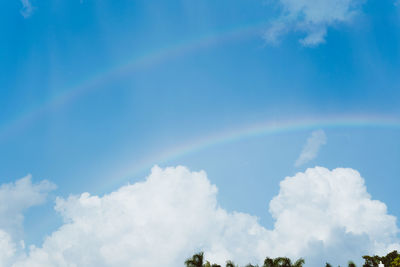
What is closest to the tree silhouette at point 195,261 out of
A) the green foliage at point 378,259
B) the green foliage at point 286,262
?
the green foliage at point 286,262

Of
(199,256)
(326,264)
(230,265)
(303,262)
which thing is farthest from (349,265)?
(199,256)

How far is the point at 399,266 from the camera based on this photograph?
4078 centimetres

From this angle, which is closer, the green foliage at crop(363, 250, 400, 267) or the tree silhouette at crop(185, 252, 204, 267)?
the tree silhouette at crop(185, 252, 204, 267)

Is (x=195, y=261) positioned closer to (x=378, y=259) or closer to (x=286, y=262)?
(x=286, y=262)

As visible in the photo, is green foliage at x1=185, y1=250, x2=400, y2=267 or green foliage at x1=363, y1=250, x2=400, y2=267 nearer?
green foliage at x1=185, y1=250, x2=400, y2=267

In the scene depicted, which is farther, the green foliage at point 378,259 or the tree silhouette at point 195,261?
the green foliage at point 378,259

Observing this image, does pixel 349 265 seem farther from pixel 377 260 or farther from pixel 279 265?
pixel 279 265

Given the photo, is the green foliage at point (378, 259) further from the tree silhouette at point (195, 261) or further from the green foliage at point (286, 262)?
the tree silhouette at point (195, 261)

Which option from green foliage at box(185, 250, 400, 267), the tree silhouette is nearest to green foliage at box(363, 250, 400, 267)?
green foliage at box(185, 250, 400, 267)

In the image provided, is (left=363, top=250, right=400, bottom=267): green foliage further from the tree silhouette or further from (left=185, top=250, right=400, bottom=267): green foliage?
the tree silhouette

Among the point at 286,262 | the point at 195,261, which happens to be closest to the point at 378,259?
the point at 286,262

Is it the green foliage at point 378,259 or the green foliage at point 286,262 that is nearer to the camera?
the green foliage at point 286,262

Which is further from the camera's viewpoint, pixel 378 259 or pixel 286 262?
pixel 378 259

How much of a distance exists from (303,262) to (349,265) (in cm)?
1197
